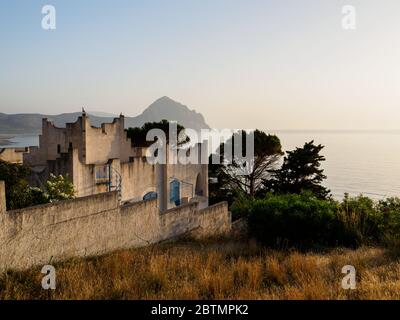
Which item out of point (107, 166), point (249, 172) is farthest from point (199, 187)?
point (107, 166)

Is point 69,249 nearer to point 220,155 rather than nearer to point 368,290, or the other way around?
point 368,290

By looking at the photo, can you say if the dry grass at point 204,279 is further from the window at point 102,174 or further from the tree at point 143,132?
the tree at point 143,132

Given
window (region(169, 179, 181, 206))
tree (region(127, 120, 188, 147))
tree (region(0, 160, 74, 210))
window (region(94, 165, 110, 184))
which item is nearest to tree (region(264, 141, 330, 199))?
window (region(169, 179, 181, 206))

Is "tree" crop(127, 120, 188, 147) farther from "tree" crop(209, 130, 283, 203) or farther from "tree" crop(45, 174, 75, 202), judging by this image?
"tree" crop(45, 174, 75, 202)

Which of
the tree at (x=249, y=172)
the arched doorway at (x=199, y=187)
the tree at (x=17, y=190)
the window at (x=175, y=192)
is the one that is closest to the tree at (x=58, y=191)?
the tree at (x=17, y=190)

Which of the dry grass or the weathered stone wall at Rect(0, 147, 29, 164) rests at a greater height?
the weathered stone wall at Rect(0, 147, 29, 164)

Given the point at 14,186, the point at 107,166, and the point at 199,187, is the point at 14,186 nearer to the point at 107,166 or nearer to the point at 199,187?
the point at 107,166

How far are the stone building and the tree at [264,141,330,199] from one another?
26.9 feet

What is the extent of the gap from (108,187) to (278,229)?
365 inches

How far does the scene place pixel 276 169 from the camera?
34469 mm

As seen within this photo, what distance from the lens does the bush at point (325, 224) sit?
13.3 metres

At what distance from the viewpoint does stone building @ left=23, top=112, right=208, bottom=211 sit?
18.5 metres

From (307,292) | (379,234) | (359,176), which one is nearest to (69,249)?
(307,292)

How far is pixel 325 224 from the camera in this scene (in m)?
13.6
